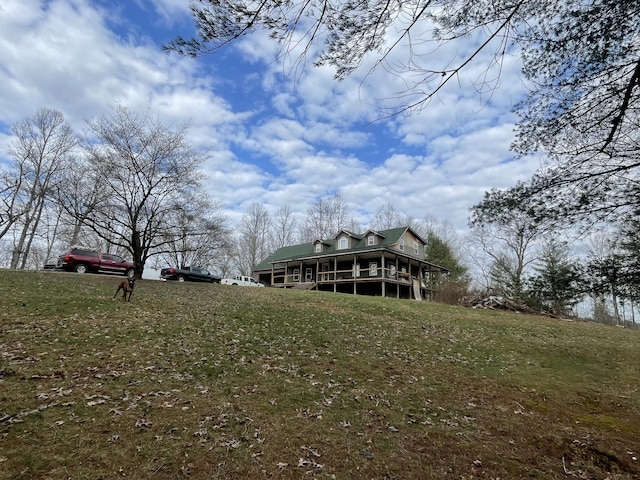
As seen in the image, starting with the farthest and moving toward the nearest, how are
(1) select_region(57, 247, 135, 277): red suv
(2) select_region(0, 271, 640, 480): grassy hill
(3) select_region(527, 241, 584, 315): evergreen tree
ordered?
1. (1) select_region(57, 247, 135, 277): red suv
2. (3) select_region(527, 241, 584, 315): evergreen tree
3. (2) select_region(0, 271, 640, 480): grassy hill

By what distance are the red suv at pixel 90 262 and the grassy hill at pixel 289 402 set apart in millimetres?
11904

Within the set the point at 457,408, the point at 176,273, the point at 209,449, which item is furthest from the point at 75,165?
the point at 457,408

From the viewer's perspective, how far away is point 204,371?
5969 millimetres

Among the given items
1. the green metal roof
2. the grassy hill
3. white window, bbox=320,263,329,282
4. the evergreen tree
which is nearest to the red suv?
the grassy hill

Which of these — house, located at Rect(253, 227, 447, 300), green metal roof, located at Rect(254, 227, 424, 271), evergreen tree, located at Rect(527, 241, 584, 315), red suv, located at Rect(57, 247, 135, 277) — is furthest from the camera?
green metal roof, located at Rect(254, 227, 424, 271)

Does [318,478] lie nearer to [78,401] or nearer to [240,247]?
[78,401]

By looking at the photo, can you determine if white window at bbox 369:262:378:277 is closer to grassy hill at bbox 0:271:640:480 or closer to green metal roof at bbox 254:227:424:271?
green metal roof at bbox 254:227:424:271

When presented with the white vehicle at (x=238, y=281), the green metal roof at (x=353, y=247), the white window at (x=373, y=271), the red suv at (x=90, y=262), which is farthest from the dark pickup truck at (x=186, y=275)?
the white window at (x=373, y=271)

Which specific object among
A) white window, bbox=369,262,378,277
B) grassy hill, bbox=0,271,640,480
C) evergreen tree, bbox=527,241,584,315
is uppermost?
white window, bbox=369,262,378,277

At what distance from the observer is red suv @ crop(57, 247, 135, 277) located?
20.3 m

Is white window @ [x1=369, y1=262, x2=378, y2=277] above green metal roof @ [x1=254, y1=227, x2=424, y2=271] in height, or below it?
below

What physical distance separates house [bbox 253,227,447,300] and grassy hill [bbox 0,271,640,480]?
17368 mm

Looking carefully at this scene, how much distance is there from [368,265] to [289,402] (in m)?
25.2

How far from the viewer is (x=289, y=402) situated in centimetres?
506
